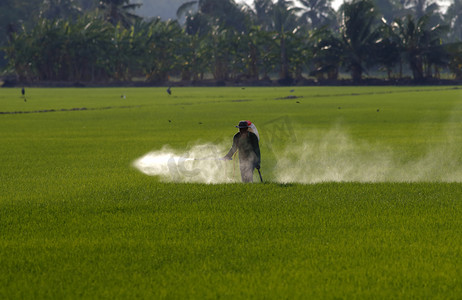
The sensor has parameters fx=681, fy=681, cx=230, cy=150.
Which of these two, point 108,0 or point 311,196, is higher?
point 108,0

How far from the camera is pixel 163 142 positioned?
2108 cm

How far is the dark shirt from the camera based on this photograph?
34.4 ft

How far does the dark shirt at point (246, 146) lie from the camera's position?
10.5 metres

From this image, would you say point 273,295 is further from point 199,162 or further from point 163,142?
point 163,142

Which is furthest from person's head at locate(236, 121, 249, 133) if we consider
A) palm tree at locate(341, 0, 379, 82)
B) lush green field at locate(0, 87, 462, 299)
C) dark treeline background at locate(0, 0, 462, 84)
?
palm tree at locate(341, 0, 379, 82)

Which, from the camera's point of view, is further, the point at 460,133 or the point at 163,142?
the point at 460,133

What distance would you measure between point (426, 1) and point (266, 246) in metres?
133

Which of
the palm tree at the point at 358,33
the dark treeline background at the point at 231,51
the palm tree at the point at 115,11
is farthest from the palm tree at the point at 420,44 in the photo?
the palm tree at the point at 115,11

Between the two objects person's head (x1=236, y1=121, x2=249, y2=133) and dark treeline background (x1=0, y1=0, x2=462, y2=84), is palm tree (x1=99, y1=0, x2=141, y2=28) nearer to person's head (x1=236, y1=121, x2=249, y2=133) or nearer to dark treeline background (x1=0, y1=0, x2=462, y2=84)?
dark treeline background (x1=0, y1=0, x2=462, y2=84)

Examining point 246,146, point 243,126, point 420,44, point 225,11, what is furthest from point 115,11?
point 243,126

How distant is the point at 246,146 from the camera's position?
1062cm

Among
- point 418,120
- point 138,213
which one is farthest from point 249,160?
point 418,120

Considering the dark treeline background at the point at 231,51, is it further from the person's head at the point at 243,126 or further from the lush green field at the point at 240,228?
the person's head at the point at 243,126

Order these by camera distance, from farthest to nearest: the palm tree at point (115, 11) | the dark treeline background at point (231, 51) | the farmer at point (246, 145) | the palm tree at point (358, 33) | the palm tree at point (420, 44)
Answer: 1. the palm tree at point (115, 11)
2. the palm tree at point (358, 33)
3. the dark treeline background at point (231, 51)
4. the palm tree at point (420, 44)
5. the farmer at point (246, 145)
